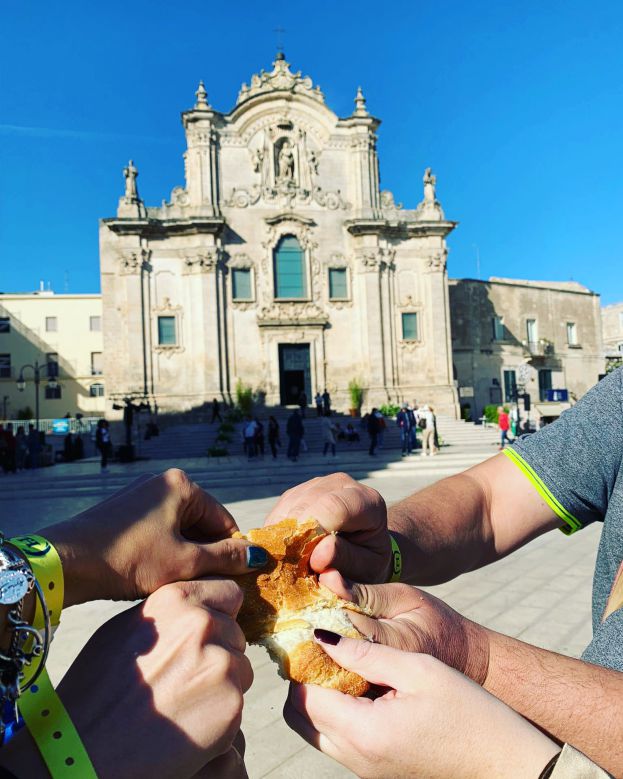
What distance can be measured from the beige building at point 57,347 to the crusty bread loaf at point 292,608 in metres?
43.7

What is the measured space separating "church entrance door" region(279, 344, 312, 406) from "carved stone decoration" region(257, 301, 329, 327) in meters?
1.25

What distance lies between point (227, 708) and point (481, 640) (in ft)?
2.17

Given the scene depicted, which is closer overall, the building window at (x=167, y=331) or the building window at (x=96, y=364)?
the building window at (x=167, y=331)

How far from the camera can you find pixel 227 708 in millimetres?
1123

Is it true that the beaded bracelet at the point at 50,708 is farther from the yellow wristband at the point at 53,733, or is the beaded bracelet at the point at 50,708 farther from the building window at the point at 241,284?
the building window at the point at 241,284

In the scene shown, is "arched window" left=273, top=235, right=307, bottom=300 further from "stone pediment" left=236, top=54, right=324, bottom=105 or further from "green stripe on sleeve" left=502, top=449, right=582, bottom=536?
"green stripe on sleeve" left=502, top=449, right=582, bottom=536

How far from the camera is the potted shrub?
26.2m

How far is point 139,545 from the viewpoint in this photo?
1.30 metres

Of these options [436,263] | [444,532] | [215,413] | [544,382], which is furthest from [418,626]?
[544,382]

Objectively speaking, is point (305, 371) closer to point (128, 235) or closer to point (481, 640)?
point (128, 235)

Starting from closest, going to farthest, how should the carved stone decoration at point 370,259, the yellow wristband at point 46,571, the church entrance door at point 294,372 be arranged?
the yellow wristband at point 46,571 < the church entrance door at point 294,372 < the carved stone decoration at point 370,259

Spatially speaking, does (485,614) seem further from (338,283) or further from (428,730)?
(338,283)

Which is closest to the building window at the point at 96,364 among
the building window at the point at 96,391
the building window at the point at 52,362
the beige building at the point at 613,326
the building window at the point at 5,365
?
the building window at the point at 96,391

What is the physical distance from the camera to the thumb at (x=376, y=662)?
45.8 inches
